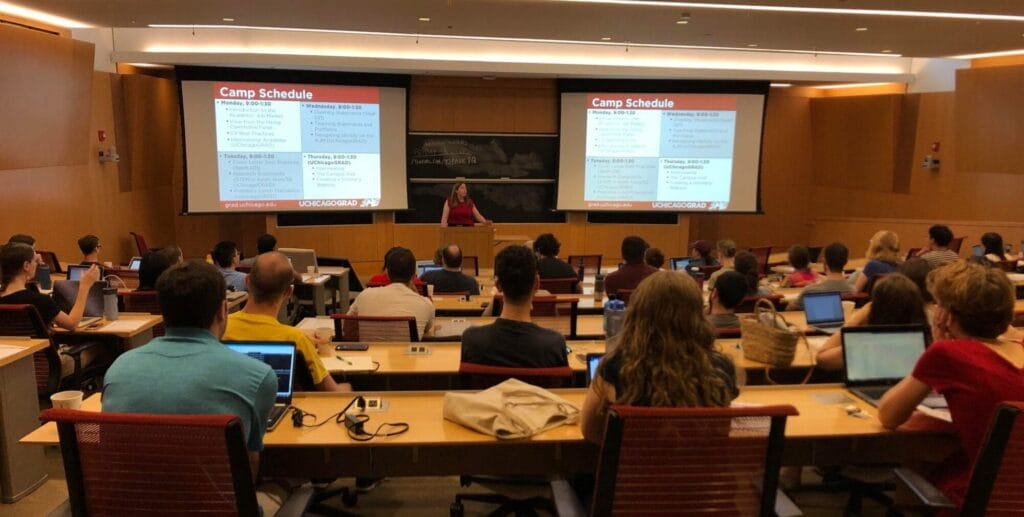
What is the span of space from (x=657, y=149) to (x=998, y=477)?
8.84 meters

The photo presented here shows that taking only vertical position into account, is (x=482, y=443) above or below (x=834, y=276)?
below

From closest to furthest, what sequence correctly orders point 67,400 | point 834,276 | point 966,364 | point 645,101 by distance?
point 966,364
point 67,400
point 834,276
point 645,101

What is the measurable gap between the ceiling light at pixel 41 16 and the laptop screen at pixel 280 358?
5957 millimetres

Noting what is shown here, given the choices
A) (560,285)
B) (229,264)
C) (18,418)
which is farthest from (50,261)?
(560,285)

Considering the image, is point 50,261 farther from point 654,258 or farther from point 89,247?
point 654,258

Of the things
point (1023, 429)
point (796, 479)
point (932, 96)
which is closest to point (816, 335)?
point (796, 479)

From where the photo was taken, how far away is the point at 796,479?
352cm

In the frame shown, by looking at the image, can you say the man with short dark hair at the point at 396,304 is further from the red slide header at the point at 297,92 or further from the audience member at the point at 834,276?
the red slide header at the point at 297,92

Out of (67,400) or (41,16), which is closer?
(67,400)

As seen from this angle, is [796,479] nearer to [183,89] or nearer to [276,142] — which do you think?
[276,142]

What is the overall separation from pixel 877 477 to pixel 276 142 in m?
8.42

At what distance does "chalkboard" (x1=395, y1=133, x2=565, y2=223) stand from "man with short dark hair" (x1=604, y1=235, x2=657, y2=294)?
526 centimetres

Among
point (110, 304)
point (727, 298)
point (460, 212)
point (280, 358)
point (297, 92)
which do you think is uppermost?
point (297, 92)

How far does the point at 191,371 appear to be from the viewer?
6.34 feet
